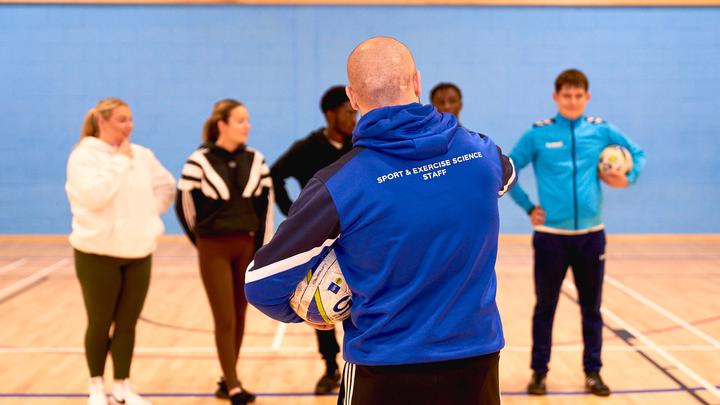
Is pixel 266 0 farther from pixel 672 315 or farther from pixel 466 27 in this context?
pixel 672 315

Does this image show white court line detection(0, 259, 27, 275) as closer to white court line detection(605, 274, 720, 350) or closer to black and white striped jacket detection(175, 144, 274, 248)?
black and white striped jacket detection(175, 144, 274, 248)

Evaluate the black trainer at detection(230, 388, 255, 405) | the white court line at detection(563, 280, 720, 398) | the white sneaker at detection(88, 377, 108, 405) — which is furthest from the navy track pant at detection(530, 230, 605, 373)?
the white sneaker at detection(88, 377, 108, 405)

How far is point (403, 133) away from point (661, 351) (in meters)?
4.25

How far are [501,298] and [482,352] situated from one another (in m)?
5.33

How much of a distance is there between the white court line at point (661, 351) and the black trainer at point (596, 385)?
639mm

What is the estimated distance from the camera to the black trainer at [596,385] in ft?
15.0

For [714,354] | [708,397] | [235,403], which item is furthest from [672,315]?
[235,403]

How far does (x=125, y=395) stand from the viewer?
4.37m

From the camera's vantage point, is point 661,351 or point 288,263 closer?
point 288,263

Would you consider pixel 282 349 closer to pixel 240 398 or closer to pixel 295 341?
pixel 295 341

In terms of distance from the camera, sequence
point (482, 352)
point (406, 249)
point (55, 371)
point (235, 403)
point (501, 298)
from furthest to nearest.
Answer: point (501, 298), point (55, 371), point (235, 403), point (482, 352), point (406, 249)

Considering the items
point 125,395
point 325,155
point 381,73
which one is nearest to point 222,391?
point 125,395

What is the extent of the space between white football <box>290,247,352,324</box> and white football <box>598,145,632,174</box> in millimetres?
2969

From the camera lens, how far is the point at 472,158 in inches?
77.5
